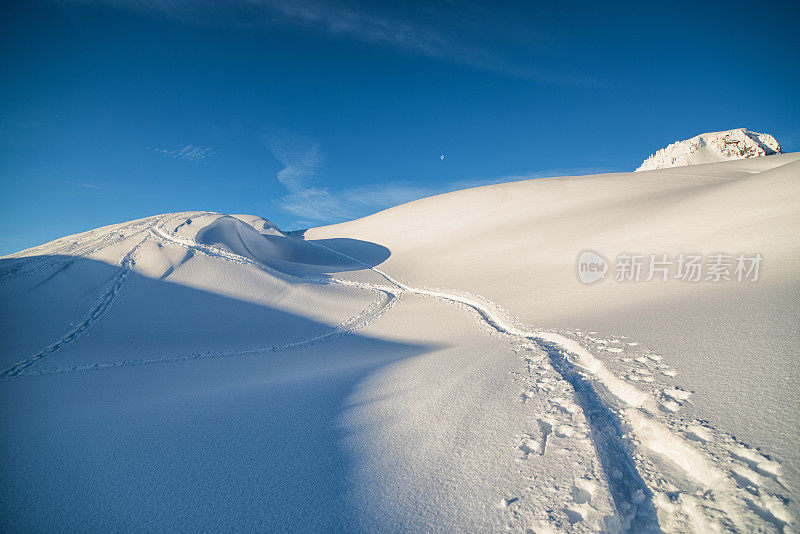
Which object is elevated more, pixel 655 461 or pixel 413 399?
pixel 413 399

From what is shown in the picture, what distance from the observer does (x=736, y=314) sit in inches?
144

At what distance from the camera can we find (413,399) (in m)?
3.21

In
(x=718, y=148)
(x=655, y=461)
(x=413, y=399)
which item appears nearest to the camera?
(x=655, y=461)

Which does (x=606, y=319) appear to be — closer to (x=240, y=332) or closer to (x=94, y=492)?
(x=94, y=492)

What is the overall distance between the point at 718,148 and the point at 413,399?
287ft

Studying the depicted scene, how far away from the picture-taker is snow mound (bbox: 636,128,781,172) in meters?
60.1

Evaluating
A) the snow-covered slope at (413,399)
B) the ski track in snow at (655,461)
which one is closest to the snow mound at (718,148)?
the snow-covered slope at (413,399)

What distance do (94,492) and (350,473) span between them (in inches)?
65.6

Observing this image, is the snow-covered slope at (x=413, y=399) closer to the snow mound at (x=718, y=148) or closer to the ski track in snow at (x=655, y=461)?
the ski track in snow at (x=655, y=461)

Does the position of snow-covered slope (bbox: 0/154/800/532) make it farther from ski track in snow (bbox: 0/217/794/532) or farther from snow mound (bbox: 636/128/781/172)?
snow mound (bbox: 636/128/781/172)

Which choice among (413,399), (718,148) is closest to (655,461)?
(413,399)

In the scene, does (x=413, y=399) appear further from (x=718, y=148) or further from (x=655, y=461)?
(x=718, y=148)

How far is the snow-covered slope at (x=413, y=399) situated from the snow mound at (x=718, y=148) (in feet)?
235

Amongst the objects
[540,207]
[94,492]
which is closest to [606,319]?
[94,492]
